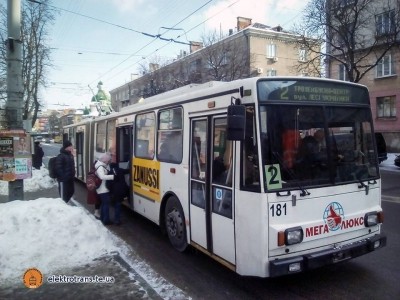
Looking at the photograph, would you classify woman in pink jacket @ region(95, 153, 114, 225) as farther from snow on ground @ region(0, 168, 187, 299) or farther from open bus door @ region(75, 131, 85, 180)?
open bus door @ region(75, 131, 85, 180)

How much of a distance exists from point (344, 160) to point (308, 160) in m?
0.64

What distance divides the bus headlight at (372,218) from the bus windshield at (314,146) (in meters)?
0.47

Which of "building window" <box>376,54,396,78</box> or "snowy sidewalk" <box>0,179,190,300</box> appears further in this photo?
"building window" <box>376,54,396,78</box>

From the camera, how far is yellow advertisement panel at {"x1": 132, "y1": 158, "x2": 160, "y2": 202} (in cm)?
712

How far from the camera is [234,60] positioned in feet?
103

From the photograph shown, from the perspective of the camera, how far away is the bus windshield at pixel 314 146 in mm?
4344

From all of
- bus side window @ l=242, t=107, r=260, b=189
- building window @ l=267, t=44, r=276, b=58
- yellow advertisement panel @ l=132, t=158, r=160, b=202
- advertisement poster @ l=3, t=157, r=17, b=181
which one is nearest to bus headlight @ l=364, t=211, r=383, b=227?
bus side window @ l=242, t=107, r=260, b=189

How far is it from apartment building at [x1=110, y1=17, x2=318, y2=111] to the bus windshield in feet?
71.1

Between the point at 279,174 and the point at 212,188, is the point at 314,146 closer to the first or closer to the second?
the point at 279,174

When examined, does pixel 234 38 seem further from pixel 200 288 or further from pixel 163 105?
pixel 200 288

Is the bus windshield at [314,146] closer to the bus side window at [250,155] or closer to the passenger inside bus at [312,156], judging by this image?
the passenger inside bus at [312,156]

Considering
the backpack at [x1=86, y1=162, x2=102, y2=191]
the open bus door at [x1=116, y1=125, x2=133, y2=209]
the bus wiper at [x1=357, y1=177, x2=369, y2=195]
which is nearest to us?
the bus wiper at [x1=357, y1=177, x2=369, y2=195]

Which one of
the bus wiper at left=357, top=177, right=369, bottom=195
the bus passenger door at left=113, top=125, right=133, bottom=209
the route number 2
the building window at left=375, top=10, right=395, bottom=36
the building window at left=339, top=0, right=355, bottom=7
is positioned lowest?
the bus wiper at left=357, top=177, right=369, bottom=195

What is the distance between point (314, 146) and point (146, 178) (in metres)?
3.97
